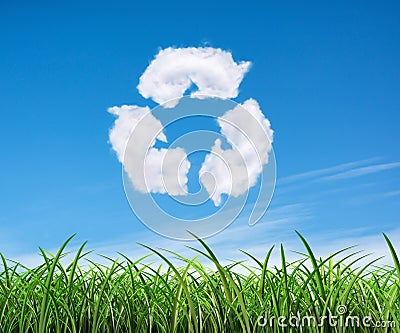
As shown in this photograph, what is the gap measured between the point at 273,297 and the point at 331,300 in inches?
7.0

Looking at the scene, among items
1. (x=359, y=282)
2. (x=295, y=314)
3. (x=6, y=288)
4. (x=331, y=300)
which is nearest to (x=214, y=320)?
(x=295, y=314)

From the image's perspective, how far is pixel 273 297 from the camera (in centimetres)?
158

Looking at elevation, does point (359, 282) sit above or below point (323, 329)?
above

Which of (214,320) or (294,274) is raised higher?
(294,274)

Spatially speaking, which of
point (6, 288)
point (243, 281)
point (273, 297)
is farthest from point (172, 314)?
point (6, 288)

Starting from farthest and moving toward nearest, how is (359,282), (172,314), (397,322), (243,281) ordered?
(243,281) < (359,282) < (172,314) < (397,322)

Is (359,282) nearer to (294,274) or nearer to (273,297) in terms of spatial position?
(294,274)

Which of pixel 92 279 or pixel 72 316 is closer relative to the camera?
pixel 72 316

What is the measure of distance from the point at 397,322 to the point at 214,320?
56 cm

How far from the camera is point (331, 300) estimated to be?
5.15 ft

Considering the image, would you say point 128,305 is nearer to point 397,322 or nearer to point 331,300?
point 331,300

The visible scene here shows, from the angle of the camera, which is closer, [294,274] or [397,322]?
[397,322]

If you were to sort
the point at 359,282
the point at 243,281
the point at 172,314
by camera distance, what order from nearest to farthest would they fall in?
the point at 172,314 < the point at 359,282 < the point at 243,281

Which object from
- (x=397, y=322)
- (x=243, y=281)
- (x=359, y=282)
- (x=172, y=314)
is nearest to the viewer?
(x=397, y=322)
